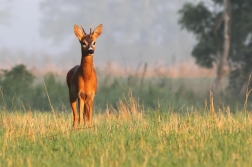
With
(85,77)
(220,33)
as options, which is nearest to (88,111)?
→ (85,77)

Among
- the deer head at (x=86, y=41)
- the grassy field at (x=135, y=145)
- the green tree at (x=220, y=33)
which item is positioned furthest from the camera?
the green tree at (x=220, y=33)

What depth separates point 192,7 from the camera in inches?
931

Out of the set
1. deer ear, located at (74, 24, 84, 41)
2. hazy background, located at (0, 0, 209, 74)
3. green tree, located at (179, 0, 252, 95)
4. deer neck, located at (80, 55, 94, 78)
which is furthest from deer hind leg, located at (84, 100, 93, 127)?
hazy background, located at (0, 0, 209, 74)

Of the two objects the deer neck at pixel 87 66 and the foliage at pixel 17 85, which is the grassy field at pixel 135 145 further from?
the foliage at pixel 17 85

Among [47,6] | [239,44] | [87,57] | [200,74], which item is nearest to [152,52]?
[47,6]

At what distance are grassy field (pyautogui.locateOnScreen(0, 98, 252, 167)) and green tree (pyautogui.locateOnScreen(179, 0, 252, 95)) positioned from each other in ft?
46.0

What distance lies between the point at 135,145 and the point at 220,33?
17378mm

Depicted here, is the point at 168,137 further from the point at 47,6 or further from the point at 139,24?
the point at 47,6

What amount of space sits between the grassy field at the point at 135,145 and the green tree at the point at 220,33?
14.0 m

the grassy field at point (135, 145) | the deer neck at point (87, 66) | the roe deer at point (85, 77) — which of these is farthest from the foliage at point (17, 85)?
the grassy field at point (135, 145)

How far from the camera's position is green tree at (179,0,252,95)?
2370 centimetres

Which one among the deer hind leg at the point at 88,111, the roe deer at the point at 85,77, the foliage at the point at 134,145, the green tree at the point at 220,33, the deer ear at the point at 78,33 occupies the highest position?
the green tree at the point at 220,33

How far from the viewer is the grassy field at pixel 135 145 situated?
7027 mm

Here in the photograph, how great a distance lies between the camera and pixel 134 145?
26.2ft
